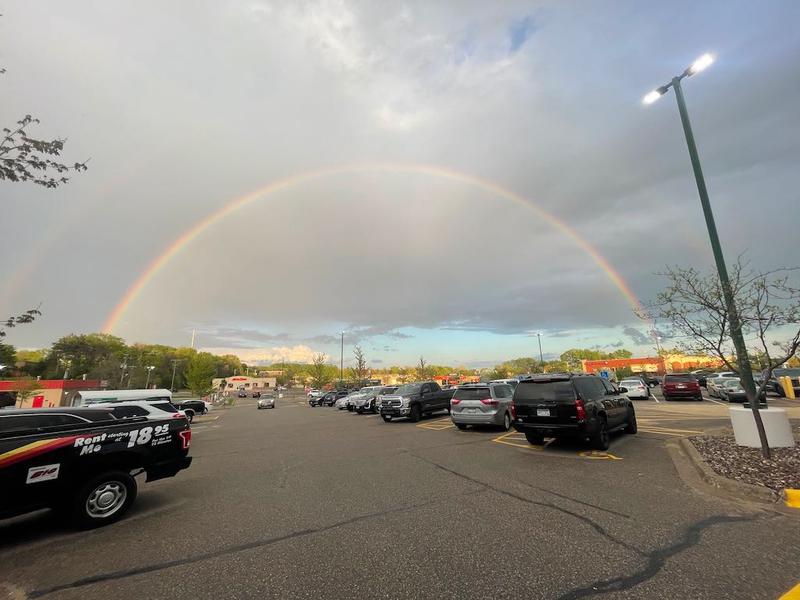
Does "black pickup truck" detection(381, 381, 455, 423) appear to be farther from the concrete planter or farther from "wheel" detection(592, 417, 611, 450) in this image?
the concrete planter

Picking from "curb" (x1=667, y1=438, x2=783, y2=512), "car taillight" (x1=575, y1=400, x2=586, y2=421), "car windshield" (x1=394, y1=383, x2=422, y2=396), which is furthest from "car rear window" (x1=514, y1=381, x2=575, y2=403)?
"car windshield" (x1=394, y1=383, x2=422, y2=396)

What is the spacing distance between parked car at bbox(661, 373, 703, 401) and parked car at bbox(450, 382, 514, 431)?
1667 centimetres

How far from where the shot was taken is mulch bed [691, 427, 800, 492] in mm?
5617

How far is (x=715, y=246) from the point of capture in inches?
317

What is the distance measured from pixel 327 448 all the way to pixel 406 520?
262 inches

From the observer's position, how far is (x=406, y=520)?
4922 mm

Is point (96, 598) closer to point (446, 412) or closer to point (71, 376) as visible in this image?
point (446, 412)

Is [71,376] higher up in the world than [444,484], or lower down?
higher up

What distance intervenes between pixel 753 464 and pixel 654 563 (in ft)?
15.0

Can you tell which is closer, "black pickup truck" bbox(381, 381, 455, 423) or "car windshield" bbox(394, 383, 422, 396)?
"black pickup truck" bbox(381, 381, 455, 423)

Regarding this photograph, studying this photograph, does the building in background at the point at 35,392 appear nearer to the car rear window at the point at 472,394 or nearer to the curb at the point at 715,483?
the car rear window at the point at 472,394

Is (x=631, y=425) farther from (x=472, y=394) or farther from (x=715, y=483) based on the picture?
(x=715, y=483)

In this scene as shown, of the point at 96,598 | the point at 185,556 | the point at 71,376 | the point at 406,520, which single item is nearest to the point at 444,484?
the point at 406,520

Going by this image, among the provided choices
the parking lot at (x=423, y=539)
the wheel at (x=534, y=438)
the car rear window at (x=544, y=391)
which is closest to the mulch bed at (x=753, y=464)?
the parking lot at (x=423, y=539)
